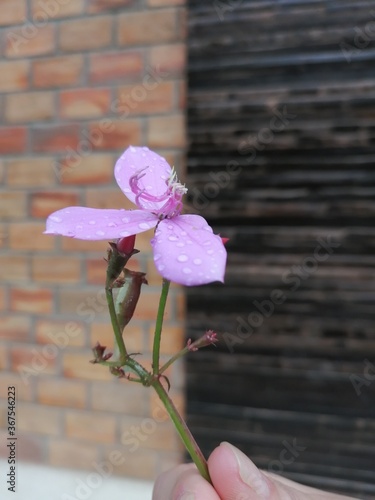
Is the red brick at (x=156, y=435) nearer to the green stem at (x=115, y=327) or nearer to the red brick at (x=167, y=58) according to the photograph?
the red brick at (x=167, y=58)

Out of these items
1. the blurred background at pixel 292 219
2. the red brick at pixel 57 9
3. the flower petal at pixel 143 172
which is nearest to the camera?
the flower petal at pixel 143 172

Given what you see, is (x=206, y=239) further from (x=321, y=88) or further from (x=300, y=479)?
(x=300, y=479)

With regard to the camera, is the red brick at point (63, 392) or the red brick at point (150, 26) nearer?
the red brick at point (150, 26)

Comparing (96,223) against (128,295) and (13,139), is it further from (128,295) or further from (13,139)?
(13,139)

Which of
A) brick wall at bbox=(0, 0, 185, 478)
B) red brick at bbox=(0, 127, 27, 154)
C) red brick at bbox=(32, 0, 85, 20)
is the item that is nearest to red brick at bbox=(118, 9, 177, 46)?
brick wall at bbox=(0, 0, 185, 478)

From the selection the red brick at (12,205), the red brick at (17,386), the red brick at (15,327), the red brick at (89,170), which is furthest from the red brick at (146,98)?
the red brick at (17,386)

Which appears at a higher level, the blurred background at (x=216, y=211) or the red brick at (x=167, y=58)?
the red brick at (x=167, y=58)
